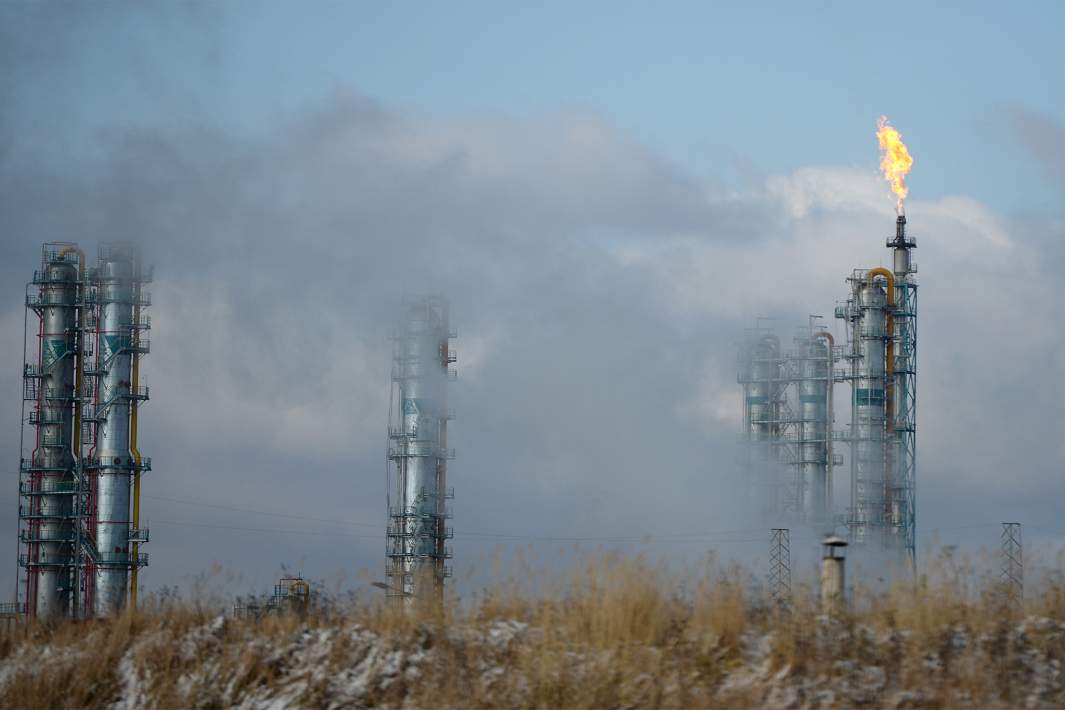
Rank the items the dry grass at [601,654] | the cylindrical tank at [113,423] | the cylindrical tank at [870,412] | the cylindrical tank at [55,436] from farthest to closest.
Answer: the cylindrical tank at [870,412]
the cylindrical tank at [55,436]
the cylindrical tank at [113,423]
the dry grass at [601,654]

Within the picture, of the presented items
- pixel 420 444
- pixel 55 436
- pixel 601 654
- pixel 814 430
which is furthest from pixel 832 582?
pixel 814 430

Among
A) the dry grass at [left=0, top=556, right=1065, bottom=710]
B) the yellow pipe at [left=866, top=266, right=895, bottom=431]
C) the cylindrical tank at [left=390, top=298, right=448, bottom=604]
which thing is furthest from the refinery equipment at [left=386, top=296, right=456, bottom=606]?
the dry grass at [left=0, top=556, right=1065, bottom=710]

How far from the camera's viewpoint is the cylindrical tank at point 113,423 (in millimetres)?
60094

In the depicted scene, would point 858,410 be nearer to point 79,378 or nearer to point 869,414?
point 869,414

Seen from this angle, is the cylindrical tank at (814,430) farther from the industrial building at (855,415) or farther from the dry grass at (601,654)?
the dry grass at (601,654)

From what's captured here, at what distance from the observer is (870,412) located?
211ft

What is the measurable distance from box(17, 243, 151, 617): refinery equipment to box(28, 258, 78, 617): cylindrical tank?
0.04 metres

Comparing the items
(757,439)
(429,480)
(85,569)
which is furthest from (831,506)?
(85,569)

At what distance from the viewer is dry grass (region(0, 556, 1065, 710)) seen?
Result: 1311cm

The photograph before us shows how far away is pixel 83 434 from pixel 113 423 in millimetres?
2091

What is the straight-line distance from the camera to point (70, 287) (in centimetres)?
6303

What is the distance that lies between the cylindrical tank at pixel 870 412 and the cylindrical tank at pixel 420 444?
19.1 metres

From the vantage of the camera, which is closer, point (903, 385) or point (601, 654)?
point (601, 654)

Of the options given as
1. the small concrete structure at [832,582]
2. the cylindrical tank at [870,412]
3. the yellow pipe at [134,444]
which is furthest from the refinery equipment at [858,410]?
the small concrete structure at [832,582]
